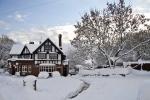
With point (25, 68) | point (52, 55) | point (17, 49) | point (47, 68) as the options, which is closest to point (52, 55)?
point (52, 55)

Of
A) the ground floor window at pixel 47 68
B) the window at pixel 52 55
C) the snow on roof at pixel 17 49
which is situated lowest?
the ground floor window at pixel 47 68

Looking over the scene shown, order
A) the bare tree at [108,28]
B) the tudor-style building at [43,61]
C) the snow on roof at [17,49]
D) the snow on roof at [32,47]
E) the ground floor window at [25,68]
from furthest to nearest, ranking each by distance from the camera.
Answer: the snow on roof at [17,49], the snow on roof at [32,47], the ground floor window at [25,68], the tudor-style building at [43,61], the bare tree at [108,28]

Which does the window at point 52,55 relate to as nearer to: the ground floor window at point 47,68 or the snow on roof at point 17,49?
Result: the ground floor window at point 47,68

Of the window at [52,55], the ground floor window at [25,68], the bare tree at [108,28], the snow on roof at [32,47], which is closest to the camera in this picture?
the bare tree at [108,28]

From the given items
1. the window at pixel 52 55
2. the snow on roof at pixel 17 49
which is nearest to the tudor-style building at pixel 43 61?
the window at pixel 52 55

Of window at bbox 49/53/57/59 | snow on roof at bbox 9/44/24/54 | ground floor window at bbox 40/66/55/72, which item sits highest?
snow on roof at bbox 9/44/24/54

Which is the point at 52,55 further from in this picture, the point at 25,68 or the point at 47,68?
the point at 25,68

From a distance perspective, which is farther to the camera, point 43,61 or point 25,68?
point 25,68

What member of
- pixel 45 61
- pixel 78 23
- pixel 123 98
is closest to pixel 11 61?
pixel 45 61

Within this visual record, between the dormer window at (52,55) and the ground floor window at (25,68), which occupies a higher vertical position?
the dormer window at (52,55)

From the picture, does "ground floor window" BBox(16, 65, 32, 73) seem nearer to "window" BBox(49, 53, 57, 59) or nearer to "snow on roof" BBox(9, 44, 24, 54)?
"window" BBox(49, 53, 57, 59)

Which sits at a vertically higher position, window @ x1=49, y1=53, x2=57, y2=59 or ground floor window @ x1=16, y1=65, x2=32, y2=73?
window @ x1=49, y1=53, x2=57, y2=59

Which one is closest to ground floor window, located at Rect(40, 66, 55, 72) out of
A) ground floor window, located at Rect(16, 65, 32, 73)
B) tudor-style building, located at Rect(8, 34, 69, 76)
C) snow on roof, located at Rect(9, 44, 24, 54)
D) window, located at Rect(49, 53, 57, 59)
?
tudor-style building, located at Rect(8, 34, 69, 76)

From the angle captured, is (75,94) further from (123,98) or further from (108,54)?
(108,54)
